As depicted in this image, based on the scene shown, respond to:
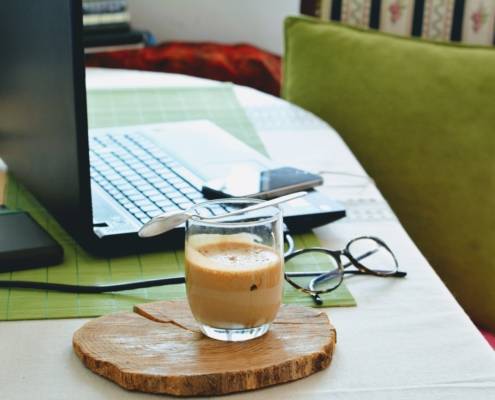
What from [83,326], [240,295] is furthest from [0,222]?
[240,295]

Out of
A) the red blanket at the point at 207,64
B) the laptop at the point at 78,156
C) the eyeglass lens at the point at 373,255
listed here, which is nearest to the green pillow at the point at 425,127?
the laptop at the point at 78,156

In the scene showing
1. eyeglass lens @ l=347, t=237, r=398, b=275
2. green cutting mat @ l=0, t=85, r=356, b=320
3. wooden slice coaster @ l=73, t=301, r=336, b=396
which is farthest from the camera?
eyeglass lens @ l=347, t=237, r=398, b=275

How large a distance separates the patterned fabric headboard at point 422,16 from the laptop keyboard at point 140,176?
65 cm

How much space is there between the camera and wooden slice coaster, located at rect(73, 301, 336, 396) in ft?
2.14

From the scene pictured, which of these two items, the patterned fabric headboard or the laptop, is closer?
the laptop

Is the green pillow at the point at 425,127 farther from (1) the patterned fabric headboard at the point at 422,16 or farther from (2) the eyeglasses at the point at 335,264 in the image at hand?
(2) the eyeglasses at the point at 335,264

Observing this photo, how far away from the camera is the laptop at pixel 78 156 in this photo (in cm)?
83

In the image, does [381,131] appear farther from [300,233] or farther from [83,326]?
[83,326]

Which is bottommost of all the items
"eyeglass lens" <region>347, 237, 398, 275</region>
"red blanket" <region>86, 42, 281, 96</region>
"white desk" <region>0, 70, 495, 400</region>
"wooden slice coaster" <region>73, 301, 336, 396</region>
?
"red blanket" <region>86, 42, 281, 96</region>

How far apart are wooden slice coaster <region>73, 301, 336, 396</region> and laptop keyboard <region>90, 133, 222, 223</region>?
0.21 meters

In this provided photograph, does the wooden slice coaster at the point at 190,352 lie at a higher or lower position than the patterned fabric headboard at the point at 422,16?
lower

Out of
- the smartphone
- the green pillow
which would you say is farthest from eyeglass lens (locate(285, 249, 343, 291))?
the green pillow

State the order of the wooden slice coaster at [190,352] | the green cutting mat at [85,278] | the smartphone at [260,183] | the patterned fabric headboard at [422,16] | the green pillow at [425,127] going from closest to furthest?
the wooden slice coaster at [190,352], the green cutting mat at [85,278], the smartphone at [260,183], the green pillow at [425,127], the patterned fabric headboard at [422,16]

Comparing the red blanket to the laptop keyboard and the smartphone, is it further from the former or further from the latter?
the smartphone
